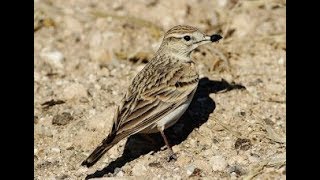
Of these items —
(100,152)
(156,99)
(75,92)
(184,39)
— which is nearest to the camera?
(100,152)

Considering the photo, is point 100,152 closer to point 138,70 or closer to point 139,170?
point 139,170

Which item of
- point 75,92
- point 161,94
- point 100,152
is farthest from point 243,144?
point 75,92

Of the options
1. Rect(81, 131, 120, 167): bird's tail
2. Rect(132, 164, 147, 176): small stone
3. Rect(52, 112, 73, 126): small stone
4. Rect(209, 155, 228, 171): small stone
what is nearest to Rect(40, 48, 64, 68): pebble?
Rect(52, 112, 73, 126): small stone

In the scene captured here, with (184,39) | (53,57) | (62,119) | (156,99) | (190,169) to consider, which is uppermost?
(184,39)

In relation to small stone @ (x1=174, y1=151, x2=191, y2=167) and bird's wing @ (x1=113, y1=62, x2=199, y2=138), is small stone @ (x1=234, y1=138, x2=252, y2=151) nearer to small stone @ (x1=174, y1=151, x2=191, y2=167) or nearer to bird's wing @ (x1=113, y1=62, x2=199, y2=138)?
small stone @ (x1=174, y1=151, x2=191, y2=167)

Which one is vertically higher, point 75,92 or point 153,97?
point 153,97

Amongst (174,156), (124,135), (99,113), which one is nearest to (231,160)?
(174,156)
